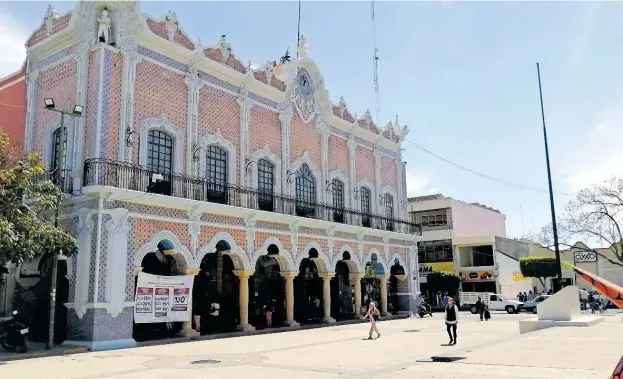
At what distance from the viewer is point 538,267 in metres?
45.7

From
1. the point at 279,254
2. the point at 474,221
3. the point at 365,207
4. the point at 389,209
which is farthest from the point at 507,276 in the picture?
the point at 279,254

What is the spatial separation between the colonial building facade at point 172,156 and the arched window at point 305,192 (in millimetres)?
92

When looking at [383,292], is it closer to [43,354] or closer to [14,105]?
[43,354]

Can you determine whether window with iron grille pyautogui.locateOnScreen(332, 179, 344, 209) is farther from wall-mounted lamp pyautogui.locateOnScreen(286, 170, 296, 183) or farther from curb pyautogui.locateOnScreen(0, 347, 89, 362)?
curb pyautogui.locateOnScreen(0, 347, 89, 362)

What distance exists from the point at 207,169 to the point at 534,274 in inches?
1289

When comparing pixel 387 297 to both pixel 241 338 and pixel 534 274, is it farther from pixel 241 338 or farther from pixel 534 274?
pixel 534 274

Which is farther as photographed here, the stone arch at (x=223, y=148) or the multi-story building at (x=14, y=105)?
the stone arch at (x=223, y=148)

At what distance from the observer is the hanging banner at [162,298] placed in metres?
18.6

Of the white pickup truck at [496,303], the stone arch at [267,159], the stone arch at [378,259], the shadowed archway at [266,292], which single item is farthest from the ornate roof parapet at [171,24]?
the white pickup truck at [496,303]

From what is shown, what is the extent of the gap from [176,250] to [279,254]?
18.8 feet

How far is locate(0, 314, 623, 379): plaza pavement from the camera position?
37.0 feet

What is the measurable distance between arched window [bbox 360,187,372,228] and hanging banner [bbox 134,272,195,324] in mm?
12984

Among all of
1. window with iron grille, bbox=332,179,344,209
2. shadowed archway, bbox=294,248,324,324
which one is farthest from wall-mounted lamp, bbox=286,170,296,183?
window with iron grille, bbox=332,179,344,209

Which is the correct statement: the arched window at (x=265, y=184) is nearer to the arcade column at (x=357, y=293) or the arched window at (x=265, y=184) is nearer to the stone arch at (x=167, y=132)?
the stone arch at (x=167, y=132)
